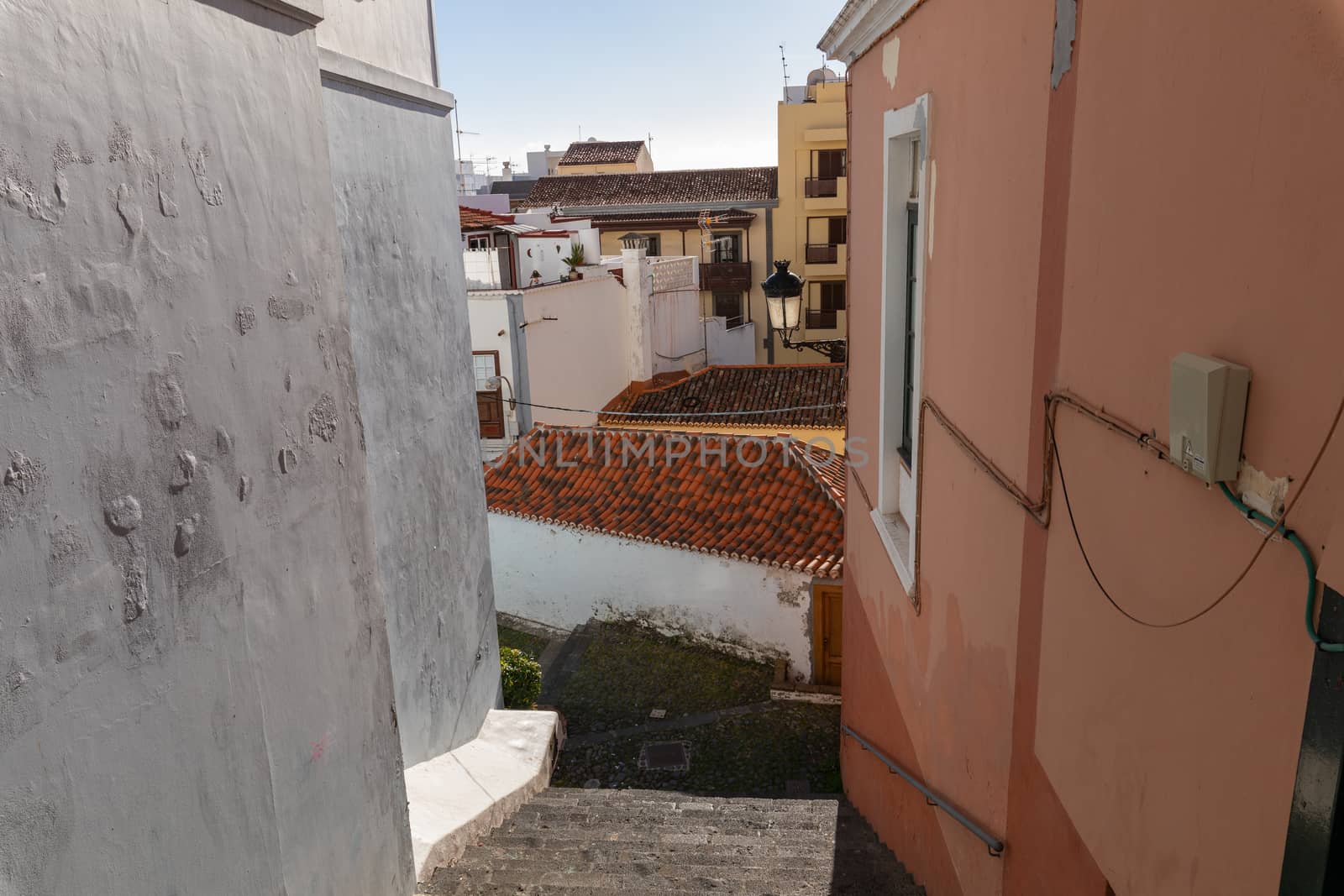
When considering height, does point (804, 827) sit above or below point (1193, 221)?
below

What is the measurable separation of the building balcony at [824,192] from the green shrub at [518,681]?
2444 cm

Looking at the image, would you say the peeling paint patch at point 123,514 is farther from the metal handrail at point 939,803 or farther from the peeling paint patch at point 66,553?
the metal handrail at point 939,803

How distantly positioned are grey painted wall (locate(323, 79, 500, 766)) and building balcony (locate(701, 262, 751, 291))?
24.7m

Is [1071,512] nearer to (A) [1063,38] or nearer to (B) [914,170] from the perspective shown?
(A) [1063,38]

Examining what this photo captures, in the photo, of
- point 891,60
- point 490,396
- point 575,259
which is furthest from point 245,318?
point 575,259

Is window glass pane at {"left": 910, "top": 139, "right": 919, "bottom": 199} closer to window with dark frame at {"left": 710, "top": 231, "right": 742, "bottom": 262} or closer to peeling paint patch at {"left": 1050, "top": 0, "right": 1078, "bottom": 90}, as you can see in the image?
peeling paint patch at {"left": 1050, "top": 0, "right": 1078, "bottom": 90}

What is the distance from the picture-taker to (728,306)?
3228cm

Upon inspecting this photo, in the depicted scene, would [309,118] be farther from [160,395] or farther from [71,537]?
[71,537]

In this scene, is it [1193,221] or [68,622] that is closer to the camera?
[1193,221]

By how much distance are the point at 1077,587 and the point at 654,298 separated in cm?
2237

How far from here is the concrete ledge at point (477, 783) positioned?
541 cm

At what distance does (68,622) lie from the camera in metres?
2.37

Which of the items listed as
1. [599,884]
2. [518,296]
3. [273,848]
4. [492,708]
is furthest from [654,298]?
[273,848]

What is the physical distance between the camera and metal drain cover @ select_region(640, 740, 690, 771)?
406 inches
